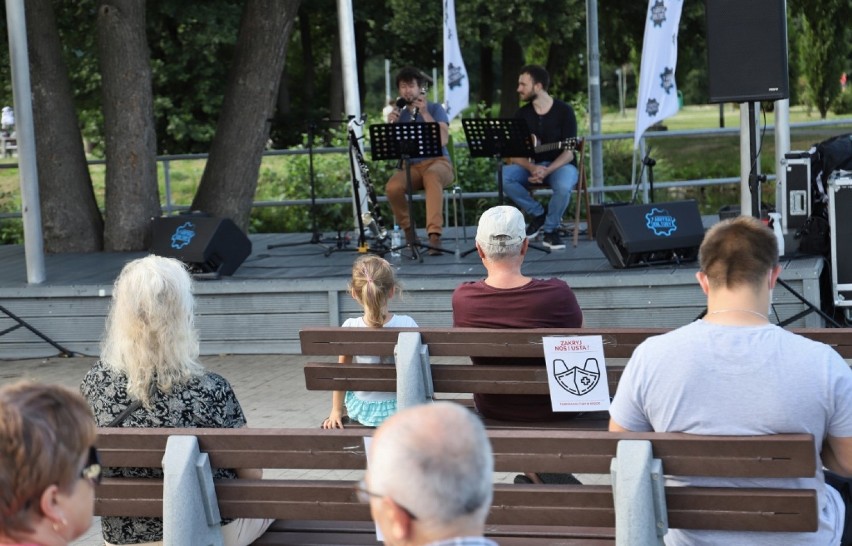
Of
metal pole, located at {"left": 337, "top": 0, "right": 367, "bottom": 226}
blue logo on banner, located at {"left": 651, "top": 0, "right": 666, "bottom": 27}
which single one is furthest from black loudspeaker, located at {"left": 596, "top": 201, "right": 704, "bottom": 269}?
blue logo on banner, located at {"left": 651, "top": 0, "right": 666, "bottom": 27}

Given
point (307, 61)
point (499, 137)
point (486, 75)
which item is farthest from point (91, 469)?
point (486, 75)

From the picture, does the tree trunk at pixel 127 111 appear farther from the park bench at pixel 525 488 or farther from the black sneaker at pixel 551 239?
the park bench at pixel 525 488

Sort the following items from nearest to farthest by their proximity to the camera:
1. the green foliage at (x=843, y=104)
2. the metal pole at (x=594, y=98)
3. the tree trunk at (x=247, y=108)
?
1. the tree trunk at (x=247, y=108)
2. the metal pole at (x=594, y=98)
3. the green foliage at (x=843, y=104)

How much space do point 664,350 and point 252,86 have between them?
8781 millimetres

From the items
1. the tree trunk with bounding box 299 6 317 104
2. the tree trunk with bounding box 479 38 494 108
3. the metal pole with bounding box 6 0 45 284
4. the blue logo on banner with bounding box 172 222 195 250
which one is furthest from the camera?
the tree trunk with bounding box 479 38 494 108

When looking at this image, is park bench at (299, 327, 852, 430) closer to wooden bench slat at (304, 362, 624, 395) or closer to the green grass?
wooden bench slat at (304, 362, 624, 395)

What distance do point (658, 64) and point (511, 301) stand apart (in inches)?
280

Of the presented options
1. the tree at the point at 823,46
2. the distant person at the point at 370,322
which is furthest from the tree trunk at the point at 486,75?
the distant person at the point at 370,322

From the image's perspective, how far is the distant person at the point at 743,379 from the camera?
10.5ft

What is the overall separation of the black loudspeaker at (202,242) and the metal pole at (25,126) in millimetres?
889

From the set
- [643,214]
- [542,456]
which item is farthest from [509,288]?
[643,214]

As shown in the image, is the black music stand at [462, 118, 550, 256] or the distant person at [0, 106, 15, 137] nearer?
the black music stand at [462, 118, 550, 256]

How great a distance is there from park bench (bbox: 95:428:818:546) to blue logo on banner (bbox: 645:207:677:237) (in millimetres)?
5441

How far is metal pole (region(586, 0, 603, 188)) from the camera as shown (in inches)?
617
